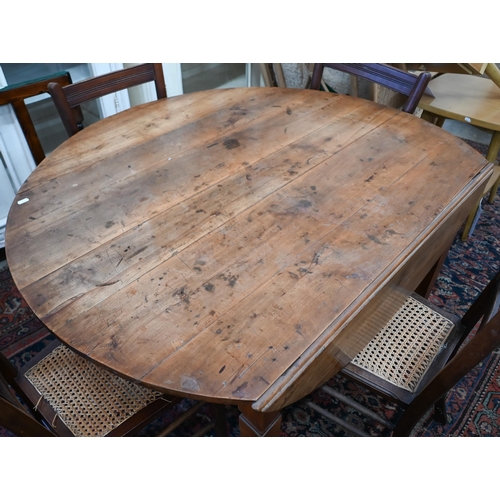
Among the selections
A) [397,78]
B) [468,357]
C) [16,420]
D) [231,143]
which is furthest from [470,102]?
[16,420]

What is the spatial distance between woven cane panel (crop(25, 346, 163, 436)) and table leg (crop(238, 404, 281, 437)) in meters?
0.27

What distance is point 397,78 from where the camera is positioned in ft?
5.02

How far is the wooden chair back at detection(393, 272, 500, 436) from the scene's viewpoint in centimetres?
81

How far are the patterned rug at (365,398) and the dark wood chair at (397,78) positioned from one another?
2.83 ft

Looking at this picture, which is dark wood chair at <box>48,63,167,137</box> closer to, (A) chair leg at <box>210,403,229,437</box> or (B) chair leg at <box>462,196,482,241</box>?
(A) chair leg at <box>210,403,229,437</box>

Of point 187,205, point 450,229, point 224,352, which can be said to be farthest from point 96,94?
point 450,229

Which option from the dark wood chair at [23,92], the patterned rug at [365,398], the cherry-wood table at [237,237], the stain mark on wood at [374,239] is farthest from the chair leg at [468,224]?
the dark wood chair at [23,92]

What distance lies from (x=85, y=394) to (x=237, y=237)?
55 cm

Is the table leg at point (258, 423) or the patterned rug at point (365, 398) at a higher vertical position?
the table leg at point (258, 423)

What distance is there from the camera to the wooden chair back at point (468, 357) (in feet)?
2.65

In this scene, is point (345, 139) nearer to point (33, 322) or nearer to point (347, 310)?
point (347, 310)

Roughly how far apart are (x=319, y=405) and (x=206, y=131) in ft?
3.37

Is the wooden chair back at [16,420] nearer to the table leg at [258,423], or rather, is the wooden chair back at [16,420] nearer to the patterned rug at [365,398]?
the table leg at [258,423]

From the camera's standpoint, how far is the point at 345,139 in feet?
4.44
